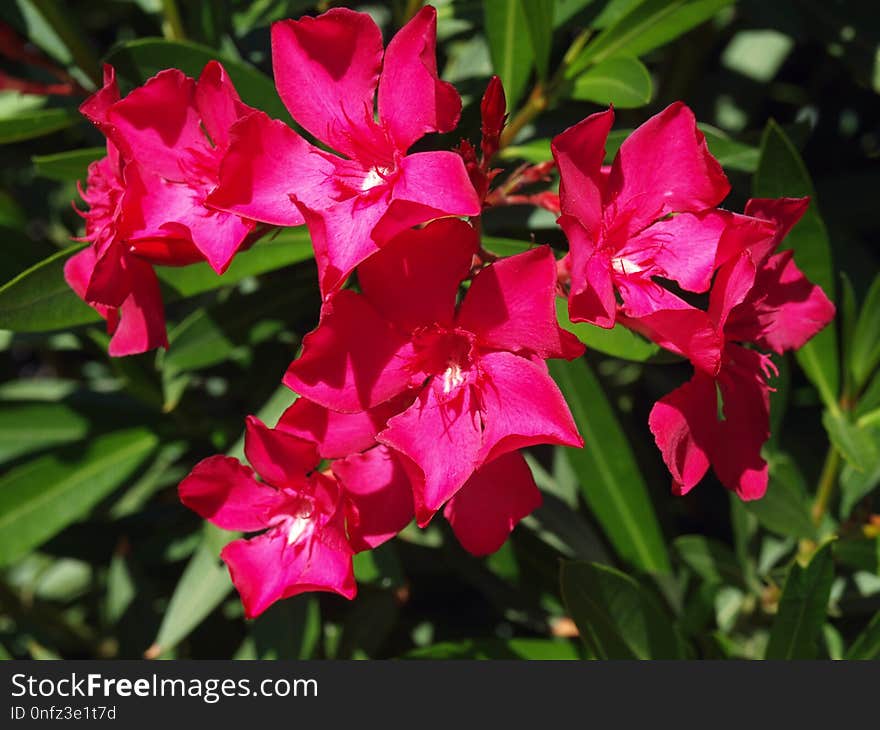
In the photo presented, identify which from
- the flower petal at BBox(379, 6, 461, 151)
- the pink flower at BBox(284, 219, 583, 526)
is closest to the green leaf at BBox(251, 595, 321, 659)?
the pink flower at BBox(284, 219, 583, 526)

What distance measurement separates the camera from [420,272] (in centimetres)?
103

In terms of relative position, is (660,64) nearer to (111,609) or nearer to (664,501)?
(664,501)

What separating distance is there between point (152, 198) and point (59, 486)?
74 centimetres

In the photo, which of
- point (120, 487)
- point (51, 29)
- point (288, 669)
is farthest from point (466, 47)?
point (288, 669)

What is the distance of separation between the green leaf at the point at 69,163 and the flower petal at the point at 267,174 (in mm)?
429

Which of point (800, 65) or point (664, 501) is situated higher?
point (800, 65)

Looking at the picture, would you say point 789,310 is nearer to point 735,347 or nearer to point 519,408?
point 735,347

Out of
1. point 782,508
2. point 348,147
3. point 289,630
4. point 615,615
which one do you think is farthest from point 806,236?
point 289,630

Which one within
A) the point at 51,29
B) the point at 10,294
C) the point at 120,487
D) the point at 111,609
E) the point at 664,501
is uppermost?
the point at 51,29

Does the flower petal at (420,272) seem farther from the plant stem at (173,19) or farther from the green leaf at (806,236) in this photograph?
the plant stem at (173,19)

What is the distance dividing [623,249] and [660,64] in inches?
37.9

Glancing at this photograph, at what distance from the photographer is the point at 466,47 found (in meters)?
1.75

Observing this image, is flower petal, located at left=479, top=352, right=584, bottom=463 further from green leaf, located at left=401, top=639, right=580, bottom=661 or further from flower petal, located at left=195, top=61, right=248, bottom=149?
green leaf, located at left=401, top=639, right=580, bottom=661

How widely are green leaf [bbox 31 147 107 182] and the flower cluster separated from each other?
0.15 meters
